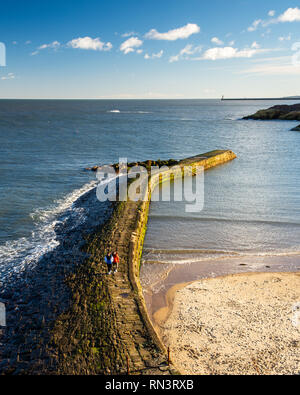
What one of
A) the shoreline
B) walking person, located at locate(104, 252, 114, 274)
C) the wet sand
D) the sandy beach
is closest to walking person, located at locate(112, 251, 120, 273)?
walking person, located at locate(104, 252, 114, 274)

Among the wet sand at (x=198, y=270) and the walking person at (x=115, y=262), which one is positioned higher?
the walking person at (x=115, y=262)

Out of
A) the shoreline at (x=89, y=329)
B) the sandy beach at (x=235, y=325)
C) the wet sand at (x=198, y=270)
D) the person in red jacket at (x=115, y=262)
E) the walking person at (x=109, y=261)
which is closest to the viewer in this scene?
the shoreline at (x=89, y=329)

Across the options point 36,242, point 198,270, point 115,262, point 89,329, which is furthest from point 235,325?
point 36,242

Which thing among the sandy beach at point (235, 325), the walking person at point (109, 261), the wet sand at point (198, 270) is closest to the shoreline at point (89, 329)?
the walking person at point (109, 261)

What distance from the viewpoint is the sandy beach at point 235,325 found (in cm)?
966

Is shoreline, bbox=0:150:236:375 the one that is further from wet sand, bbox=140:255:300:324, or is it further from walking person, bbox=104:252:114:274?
wet sand, bbox=140:255:300:324

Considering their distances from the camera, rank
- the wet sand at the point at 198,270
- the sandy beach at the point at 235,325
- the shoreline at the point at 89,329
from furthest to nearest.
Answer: the wet sand at the point at 198,270, the sandy beach at the point at 235,325, the shoreline at the point at 89,329

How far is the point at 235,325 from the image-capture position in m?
11.4

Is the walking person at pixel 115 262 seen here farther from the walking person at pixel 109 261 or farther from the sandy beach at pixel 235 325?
the sandy beach at pixel 235 325

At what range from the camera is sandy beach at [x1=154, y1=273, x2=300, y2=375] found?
31.7ft

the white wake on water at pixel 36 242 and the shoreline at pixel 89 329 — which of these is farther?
the white wake on water at pixel 36 242

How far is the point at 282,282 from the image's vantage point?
14477 millimetres

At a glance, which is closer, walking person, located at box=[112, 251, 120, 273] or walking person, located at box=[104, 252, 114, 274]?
walking person, located at box=[104, 252, 114, 274]

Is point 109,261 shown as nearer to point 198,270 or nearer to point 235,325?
point 198,270
